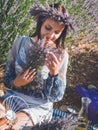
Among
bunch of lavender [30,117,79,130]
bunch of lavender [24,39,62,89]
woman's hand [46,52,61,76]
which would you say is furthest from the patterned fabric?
bunch of lavender [30,117,79,130]

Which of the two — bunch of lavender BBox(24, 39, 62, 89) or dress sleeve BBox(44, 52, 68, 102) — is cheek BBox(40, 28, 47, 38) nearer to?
bunch of lavender BBox(24, 39, 62, 89)

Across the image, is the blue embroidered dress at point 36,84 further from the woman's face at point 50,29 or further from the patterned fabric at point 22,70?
the woman's face at point 50,29

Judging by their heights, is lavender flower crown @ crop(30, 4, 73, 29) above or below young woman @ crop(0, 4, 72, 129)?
above

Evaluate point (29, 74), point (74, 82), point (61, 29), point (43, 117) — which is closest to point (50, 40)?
point (61, 29)

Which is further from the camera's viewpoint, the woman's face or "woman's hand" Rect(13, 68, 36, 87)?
the woman's face

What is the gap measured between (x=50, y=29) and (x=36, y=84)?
1.48ft

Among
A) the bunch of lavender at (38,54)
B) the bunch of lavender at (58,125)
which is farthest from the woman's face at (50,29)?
the bunch of lavender at (58,125)

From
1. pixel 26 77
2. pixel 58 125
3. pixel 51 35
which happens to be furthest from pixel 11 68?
pixel 58 125

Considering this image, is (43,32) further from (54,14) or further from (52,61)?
(52,61)

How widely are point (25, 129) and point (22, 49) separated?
2.08 feet

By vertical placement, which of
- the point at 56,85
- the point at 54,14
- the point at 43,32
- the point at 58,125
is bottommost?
the point at 58,125

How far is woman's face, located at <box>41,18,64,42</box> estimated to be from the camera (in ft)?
11.2

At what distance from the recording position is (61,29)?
3.46 m

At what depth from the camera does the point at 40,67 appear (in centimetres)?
335
